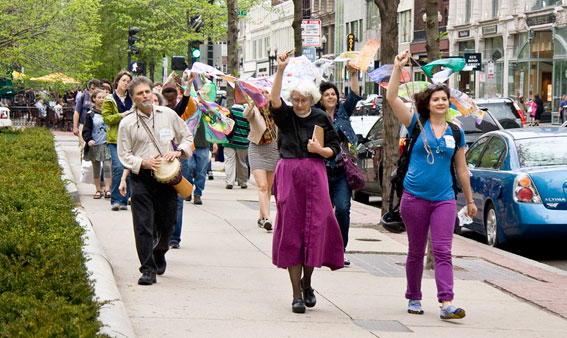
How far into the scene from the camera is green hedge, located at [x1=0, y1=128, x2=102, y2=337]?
16.7ft

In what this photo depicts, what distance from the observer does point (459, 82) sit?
60.3 metres

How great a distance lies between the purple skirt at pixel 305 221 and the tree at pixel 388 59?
5310 millimetres

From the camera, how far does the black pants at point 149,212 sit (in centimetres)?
831

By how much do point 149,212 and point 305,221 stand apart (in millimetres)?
1390

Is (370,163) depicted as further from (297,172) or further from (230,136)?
(297,172)

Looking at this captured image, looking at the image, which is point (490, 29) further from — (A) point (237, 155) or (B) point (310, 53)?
(A) point (237, 155)

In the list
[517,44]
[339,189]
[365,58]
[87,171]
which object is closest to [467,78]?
[517,44]

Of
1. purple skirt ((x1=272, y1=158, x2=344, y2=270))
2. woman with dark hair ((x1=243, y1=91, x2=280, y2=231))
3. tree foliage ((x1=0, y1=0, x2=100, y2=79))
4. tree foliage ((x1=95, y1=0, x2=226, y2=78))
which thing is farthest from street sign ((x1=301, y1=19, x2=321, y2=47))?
tree foliage ((x1=95, y1=0, x2=226, y2=78))

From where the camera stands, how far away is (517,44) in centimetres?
5488

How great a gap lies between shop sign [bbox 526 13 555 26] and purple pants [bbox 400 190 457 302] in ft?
146

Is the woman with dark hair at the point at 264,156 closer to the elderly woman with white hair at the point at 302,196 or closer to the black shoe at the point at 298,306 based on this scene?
the elderly woman with white hair at the point at 302,196

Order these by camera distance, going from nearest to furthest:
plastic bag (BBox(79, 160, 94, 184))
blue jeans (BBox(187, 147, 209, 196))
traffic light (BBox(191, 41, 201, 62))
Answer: blue jeans (BBox(187, 147, 209, 196))
plastic bag (BBox(79, 160, 94, 184))
traffic light (BBox(191, 41, 201, 62))

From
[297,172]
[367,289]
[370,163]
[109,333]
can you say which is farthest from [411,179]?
[370,163]

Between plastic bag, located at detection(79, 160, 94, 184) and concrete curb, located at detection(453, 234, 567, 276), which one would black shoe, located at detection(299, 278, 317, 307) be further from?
plastic bag, located at detection(79, 160, 94, 184)
